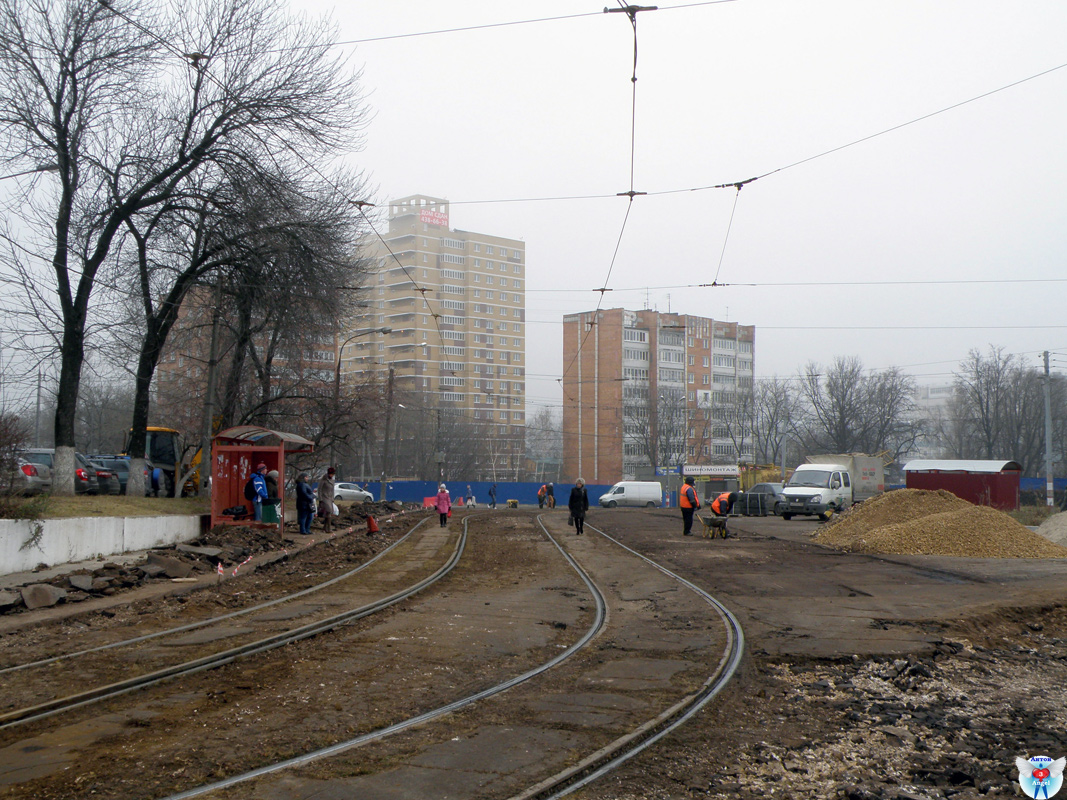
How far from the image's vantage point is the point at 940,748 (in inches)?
224

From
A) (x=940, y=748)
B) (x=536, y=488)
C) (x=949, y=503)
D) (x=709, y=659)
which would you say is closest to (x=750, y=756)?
A: (x=940, y=748)

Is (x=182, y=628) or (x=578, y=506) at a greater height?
(x=578, y=506)

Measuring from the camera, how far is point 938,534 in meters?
20.0

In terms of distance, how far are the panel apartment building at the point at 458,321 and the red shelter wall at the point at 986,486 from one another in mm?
53789

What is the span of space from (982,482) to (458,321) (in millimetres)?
65626

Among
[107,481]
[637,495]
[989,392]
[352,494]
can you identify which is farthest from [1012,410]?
[107,481]

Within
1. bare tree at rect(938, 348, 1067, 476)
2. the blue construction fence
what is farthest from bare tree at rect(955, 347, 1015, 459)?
the blue construction fence

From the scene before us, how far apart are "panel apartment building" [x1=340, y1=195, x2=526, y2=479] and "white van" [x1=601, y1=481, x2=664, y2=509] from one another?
33.0 metres

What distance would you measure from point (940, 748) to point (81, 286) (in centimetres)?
1966

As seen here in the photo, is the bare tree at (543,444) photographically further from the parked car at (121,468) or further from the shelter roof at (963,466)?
the parked car at (121,468)

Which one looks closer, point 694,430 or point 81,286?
point 81,286

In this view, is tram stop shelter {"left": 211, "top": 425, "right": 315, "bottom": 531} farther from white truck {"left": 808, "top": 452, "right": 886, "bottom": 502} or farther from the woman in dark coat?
white truck {"left": 808, "top": 452, "right": 886, "bottom": 502}

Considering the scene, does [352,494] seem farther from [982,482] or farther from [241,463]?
[982,482]

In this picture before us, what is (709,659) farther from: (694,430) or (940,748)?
(694,430)
